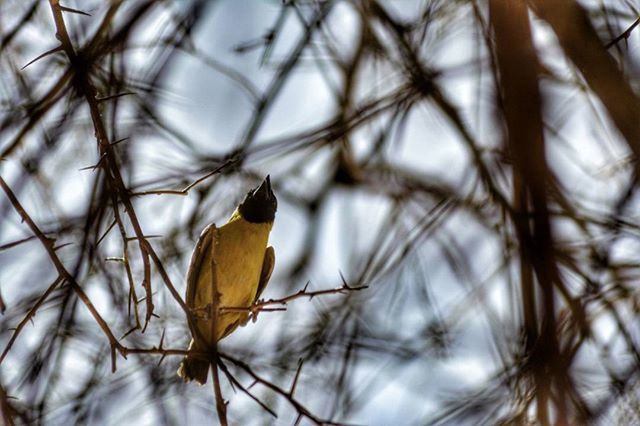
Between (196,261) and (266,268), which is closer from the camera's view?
(196,261)

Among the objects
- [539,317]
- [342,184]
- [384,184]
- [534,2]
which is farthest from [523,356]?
[342,184]

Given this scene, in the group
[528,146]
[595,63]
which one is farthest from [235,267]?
[595,63]

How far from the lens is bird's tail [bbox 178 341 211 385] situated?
411 cm

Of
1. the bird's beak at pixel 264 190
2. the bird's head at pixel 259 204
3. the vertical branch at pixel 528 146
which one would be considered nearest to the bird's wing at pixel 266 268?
the bird's head at pixel 259 204

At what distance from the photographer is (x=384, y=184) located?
465cm

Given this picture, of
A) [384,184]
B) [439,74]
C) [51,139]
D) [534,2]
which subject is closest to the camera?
[534,2]

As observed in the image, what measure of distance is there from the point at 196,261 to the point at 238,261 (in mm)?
480

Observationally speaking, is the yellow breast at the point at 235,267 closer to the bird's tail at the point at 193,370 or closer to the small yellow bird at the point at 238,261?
the small yellow bird at the point at 238,261

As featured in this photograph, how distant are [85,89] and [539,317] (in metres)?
1.72

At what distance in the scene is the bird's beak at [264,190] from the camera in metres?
4.92

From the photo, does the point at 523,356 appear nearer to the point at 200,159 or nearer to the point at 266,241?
the point at 200,159

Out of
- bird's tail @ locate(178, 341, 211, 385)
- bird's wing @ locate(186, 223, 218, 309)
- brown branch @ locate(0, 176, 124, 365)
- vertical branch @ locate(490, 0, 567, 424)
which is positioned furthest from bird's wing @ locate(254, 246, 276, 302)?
brown branch @ locate(0, 176, 124, 365)

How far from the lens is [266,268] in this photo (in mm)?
5062

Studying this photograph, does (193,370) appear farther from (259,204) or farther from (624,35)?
(624,35)
